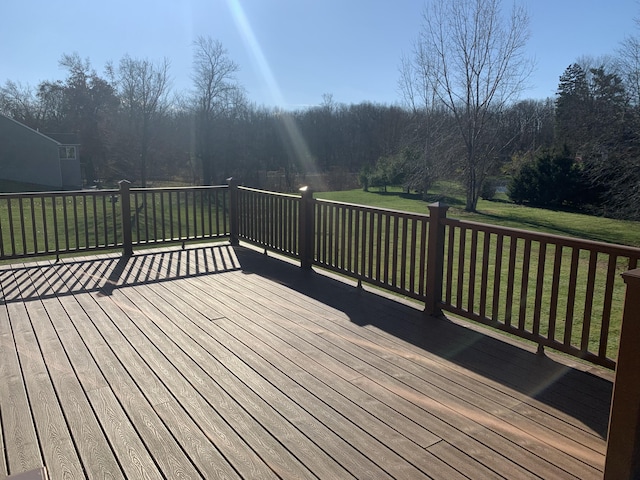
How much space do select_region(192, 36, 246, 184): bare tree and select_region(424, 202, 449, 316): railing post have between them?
21.3 meters

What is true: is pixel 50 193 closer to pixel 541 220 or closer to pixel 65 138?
pixel 541 220

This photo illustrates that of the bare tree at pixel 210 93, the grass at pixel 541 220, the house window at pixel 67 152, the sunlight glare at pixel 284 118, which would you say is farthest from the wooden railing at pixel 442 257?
the house window at pixel 67 152

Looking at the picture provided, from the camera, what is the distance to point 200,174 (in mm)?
28672

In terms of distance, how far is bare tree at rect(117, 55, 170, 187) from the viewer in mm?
21109

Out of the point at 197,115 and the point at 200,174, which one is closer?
the point at 197,115

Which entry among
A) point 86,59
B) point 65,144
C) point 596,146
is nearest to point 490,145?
point 596,146

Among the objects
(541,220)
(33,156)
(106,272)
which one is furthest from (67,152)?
(106,272)

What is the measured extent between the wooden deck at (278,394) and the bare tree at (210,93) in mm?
20843

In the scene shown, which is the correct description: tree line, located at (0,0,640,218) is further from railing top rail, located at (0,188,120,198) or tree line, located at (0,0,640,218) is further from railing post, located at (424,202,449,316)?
railing top rail, located at (0,188,120,198)

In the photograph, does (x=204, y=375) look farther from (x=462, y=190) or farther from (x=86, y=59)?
(x=86, y=59)

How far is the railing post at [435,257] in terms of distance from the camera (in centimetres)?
356

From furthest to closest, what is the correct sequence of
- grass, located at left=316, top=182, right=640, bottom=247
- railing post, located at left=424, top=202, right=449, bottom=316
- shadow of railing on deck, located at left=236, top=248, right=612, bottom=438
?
grass, located at left=316, top=182, right=640, bottom=247, railing post, located at left=424, top=202, right=449, bottom=316, shadow of railing on deck, located at left=236, top=248, right=612, bottom=438

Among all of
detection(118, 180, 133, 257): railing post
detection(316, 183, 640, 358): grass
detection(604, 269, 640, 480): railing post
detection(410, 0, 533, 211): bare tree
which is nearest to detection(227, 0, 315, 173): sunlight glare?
detection(410, 0, 533, 211): bare tree

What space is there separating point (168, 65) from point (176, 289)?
19342 mm
